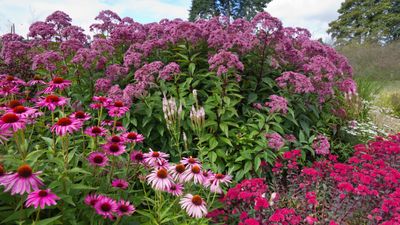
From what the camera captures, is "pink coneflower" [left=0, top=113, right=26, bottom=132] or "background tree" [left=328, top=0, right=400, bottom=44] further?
"background tree" [left=328, top=0, right=400, bottom=44]

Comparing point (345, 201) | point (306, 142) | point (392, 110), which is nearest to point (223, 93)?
point (306, 142)

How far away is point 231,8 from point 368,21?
502 inches

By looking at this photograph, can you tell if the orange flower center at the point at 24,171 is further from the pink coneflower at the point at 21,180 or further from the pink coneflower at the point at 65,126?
the pink coneflower at the point at 65,126

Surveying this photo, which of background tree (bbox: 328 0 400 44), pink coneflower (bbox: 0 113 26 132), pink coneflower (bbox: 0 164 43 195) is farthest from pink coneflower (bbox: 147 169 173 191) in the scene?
background tree (bbox: 328 0 400 44)

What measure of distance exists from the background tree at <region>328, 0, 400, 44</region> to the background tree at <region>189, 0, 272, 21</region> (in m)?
7.67

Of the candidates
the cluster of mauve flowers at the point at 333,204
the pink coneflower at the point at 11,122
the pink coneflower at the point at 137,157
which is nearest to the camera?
the pink coneflower at the point at 11,122

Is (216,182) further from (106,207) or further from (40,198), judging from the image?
(40,198)

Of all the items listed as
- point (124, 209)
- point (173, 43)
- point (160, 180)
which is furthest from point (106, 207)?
point (173, 43)

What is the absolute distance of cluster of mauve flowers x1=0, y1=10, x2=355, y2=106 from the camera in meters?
3.82

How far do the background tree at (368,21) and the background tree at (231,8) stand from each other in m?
7.67

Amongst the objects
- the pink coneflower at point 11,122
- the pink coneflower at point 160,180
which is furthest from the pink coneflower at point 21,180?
the pink coneflower at point 160,180

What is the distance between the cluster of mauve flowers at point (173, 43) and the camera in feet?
12.5

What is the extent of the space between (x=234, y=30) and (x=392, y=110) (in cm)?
659

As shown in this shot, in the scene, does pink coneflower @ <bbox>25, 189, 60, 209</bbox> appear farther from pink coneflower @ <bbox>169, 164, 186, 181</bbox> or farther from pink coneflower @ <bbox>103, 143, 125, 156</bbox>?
pink coneflower @ <bbox>169, 164, 186, 181</bbox>
